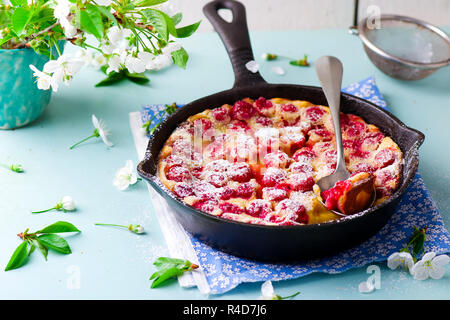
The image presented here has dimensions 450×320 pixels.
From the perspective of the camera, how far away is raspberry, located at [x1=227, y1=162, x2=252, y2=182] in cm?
169

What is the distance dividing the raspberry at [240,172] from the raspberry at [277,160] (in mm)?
64

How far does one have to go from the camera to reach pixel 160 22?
156cm

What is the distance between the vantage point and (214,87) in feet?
7.73

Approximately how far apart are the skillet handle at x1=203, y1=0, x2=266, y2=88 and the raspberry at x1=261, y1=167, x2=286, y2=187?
1.41 ft

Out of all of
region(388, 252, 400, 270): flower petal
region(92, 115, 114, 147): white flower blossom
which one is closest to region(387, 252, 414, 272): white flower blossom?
region(388, 252, 400, 270): flower petal

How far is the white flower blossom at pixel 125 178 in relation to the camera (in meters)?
1.85

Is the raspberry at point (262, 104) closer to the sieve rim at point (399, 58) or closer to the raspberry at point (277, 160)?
the raspberry at point (277, 160)

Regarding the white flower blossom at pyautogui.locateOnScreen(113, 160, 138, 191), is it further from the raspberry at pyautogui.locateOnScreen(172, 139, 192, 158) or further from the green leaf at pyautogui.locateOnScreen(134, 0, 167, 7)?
the green leaf at pyautogui.locateOnScreen(134, 0, 167, 7)

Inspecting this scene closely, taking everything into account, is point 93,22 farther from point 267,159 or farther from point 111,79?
point 111,79

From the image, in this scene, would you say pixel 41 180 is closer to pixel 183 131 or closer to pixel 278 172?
pixel 183 131

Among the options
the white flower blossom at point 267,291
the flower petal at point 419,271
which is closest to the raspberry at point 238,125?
the white flower blossom at point 267,291

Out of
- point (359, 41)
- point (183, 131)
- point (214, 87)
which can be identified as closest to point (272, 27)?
point (359, 41)

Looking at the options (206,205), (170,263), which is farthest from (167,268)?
(206,205)

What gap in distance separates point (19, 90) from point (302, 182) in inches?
38.5
